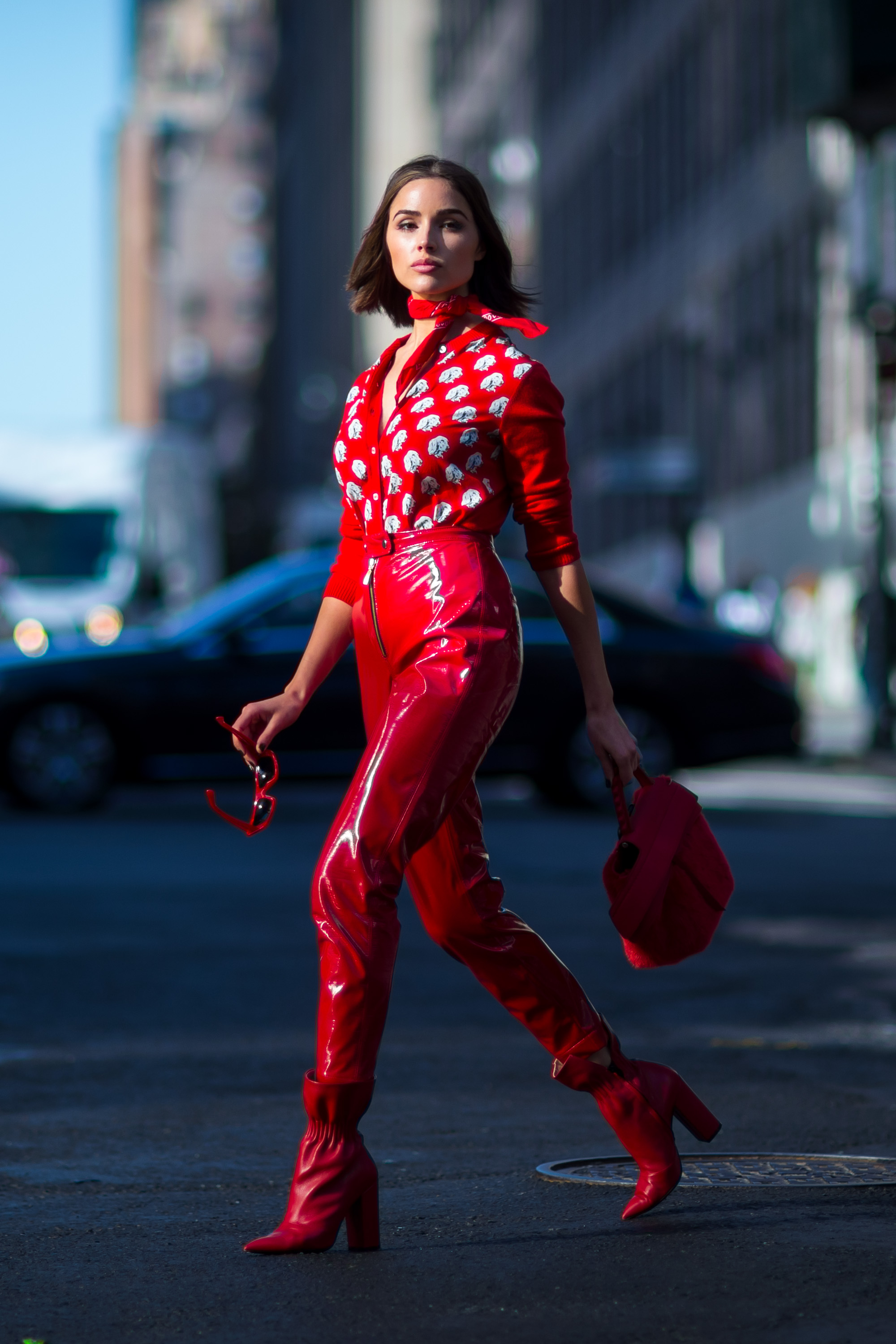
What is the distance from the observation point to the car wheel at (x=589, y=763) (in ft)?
47.2

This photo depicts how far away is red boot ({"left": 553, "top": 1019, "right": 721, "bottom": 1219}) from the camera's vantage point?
13.6ft

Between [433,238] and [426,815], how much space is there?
40.6 inches

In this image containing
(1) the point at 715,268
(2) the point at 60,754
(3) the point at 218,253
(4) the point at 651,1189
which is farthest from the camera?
(3) the point at 218,253

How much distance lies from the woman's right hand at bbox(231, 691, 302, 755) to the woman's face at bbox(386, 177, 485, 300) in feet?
2.48

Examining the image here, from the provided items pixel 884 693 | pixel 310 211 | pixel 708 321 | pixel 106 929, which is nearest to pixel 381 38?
pixel 310 211

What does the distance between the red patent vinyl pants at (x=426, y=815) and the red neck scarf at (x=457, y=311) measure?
0.42 metres

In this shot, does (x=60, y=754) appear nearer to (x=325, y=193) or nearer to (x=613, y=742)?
(x=613, y=742)

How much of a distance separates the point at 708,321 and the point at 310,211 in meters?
76.9

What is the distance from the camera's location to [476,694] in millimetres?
3967

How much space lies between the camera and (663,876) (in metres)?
4.08

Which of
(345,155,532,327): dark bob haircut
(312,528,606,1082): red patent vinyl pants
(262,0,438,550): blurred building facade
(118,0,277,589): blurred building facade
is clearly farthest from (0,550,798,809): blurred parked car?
(118,0,277,589): blurred building facade

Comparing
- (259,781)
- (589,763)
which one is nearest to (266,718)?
(259,781)

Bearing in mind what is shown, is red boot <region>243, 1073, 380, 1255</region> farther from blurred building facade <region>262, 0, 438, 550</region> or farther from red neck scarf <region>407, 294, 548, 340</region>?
blurred building facade <region>262, 0, 438, 550</region>

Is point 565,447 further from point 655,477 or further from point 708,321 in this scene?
point 708,321
